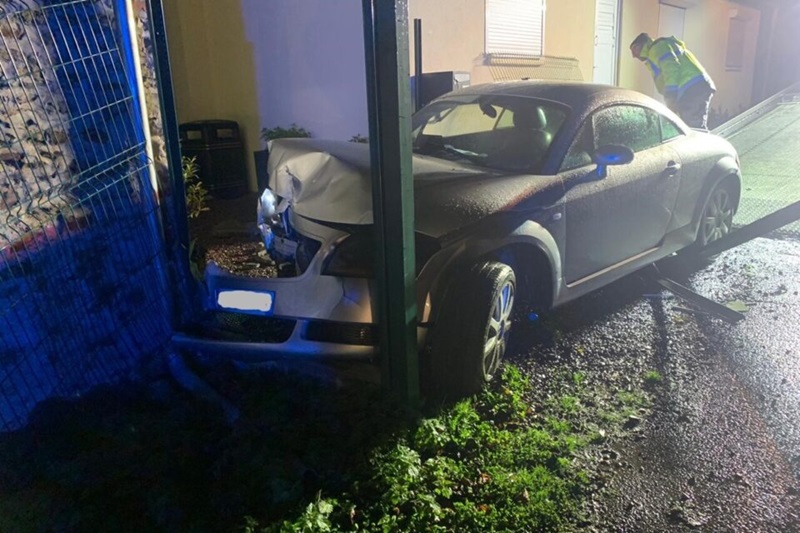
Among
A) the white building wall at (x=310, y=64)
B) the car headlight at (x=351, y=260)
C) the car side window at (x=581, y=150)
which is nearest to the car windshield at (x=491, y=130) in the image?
the car side window at (x=581, y=150)

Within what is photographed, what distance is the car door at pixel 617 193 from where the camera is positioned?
12.8ft

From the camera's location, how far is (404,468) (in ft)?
8.46

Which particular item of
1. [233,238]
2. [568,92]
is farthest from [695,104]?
[233,238]

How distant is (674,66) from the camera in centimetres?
787

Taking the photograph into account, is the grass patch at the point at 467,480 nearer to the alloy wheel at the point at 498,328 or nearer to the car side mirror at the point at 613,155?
the alloy wheel at the point at 498,328

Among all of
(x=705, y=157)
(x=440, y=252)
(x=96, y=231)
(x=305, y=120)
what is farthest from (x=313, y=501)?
(x=305, y=120)

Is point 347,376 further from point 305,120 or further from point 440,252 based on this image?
point 305,120

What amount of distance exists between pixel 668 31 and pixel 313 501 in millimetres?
14981

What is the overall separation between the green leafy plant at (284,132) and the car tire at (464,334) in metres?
5.55

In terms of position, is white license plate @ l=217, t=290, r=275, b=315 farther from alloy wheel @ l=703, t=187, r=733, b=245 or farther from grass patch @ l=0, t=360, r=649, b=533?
alloy wheel @ l=703, t=187, r=733, b=245

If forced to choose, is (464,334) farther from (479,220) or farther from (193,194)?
(193,194)

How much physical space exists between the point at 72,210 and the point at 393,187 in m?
1.53

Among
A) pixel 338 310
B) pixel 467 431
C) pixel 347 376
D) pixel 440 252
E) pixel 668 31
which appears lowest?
pixel 467 431

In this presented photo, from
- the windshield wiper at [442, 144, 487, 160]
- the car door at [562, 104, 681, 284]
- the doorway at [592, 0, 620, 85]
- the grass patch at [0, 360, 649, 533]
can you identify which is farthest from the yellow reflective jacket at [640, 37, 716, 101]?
the grass patch at [0, 360, 649, 533]
